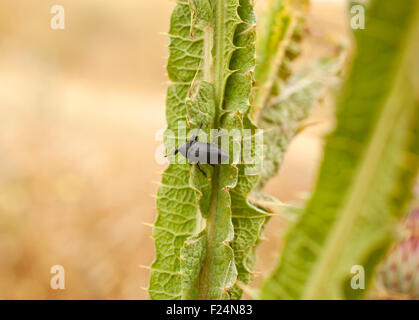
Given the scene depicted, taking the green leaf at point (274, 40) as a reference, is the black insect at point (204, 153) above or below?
below

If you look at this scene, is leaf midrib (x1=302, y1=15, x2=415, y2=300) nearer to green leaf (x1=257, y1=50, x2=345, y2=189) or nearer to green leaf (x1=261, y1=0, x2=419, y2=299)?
green leaf (x1=261, y1=0, x2=419, y2=299)

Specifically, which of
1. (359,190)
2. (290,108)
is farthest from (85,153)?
(359,190)

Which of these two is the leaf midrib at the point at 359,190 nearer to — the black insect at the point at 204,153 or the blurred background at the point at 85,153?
the blurred background at the point at 85,153

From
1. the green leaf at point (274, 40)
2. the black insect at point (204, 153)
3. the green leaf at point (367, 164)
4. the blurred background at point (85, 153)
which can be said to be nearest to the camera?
the green leaf at point (367, 164)

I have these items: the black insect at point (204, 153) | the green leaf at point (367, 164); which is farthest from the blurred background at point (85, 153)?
the black insect at point (204, 153)

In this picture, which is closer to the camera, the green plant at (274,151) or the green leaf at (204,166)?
the green plant at (274,151)

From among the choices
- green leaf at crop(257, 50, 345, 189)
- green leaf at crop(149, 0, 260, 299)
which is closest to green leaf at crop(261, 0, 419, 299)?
green leaf at crop(149, 0, 260, 299)

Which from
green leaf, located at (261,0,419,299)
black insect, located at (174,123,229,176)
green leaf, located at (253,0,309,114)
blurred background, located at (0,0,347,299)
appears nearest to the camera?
green leaf, located at (261,0,419,299)
